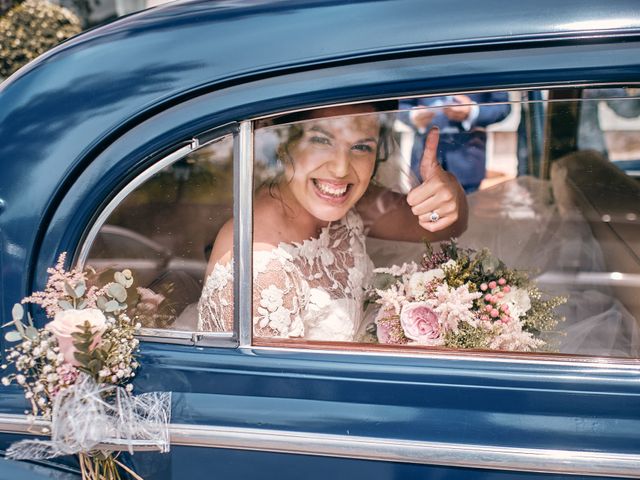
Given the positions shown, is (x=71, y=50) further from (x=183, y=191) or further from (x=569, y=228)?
(x=569, y=228)

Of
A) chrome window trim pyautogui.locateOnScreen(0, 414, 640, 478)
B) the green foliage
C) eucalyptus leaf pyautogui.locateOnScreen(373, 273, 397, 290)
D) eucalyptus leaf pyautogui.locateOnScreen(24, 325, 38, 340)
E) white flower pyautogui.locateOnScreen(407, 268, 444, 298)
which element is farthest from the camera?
the green foliage

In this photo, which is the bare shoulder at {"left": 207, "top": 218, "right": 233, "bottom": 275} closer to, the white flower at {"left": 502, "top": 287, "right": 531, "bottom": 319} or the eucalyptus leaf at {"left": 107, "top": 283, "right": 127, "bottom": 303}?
the eucalyptus leaf at {"left": 107, "top": 283, "right": 127, "bottom": 303}

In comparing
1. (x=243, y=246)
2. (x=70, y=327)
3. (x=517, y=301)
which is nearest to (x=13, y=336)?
(x=70, y=327)

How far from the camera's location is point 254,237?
1649 mm

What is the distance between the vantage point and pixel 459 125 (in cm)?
202

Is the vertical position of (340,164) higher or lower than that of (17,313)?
higher

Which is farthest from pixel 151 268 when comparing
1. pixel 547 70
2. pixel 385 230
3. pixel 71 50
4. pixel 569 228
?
pixel 569 228

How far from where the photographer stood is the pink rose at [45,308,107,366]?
1.50 meters

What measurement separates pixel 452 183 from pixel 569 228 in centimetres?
69

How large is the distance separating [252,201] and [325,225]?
0.68 meters

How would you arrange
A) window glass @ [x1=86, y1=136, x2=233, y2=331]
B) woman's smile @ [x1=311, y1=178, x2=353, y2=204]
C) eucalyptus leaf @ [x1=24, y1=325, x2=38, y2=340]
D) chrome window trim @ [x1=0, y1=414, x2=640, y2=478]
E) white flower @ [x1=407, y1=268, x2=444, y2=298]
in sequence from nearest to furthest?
chrome window trim @ [x1=0, y1=414, x2=640, y2=478], eucalyptus leaf @ [x1=24, y1=325, x2=38, y2=340], window glass @ [x1=86, y1=136, x2=233, y2=331], white flower @ [x1=407, y1=268, x2=444, y2=298], woman's smile @ [x1=311, y1=178, x2=353, y2=204]

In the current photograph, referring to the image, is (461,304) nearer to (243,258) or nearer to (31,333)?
(243,258)

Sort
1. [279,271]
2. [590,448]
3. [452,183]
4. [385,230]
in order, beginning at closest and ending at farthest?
[590,448] → [279,271] → [452,183] → [385,230]

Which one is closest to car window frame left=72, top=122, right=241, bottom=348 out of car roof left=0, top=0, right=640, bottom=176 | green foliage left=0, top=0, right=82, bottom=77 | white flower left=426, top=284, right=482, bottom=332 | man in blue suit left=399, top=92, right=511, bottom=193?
car roof left=0, top=0, right=640, bottom=176
